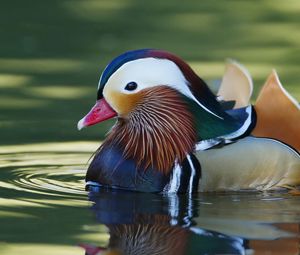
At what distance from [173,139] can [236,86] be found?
102 centimetres

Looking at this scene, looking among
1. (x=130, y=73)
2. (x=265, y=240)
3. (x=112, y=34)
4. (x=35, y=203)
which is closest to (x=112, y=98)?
(x=130, y=73)

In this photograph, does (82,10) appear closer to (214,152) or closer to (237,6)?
(237,6)

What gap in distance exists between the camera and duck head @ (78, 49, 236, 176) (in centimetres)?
785

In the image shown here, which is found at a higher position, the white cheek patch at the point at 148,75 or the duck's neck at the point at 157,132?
the white cheek patch at the point at 148,75

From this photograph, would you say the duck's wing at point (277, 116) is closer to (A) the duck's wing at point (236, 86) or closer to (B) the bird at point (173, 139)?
(B) the bird at point (173, 139)

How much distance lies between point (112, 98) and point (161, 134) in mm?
405

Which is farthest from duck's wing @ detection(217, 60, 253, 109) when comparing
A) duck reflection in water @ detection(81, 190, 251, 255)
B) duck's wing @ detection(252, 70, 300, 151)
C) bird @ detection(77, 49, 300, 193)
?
duck reflection in water @ detection(81, 190, 251, 255)

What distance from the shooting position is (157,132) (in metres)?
8.13

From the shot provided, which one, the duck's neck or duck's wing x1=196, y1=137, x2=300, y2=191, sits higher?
the duck's neck

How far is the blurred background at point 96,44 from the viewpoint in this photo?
9.75 metres

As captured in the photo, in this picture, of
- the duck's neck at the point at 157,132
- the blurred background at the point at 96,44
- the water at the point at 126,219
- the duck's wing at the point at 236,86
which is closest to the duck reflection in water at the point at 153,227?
the water at the point at 126,219

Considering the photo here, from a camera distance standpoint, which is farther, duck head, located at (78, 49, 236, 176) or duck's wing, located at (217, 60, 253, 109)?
duck's wing, located at (217, 60, 253, 109)

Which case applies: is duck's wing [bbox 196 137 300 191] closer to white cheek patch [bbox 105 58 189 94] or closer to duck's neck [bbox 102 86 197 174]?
duck's neck [bbox 102 86 197 174]

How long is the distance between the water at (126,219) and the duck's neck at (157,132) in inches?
10.7
